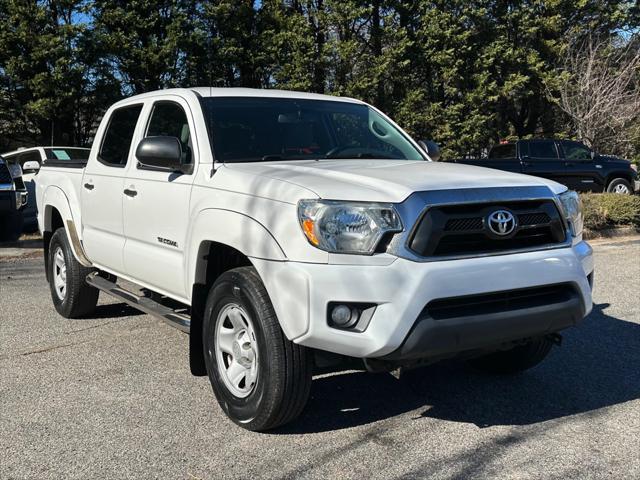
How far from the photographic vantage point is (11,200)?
10.4 m

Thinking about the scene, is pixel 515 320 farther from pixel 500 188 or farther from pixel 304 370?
pixel 304 370

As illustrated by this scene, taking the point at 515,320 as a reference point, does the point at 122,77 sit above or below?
above

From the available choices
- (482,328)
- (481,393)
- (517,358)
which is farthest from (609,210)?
(482,328)

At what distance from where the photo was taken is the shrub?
1191 centimetres

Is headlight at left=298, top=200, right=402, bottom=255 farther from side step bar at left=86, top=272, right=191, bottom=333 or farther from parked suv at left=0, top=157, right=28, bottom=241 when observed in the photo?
parked suv at left=0, top=157, right=28, bottom=241

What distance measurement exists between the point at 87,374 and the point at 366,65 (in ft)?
61.5

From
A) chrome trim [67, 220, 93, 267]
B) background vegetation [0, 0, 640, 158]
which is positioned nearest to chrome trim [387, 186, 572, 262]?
chrome trim [67, 220, 93, 267]

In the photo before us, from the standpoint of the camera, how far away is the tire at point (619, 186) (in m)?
17.0

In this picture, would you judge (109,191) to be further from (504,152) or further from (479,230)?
(504,152)

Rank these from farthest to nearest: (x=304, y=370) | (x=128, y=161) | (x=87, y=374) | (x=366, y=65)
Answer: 1. (x=366, y=65)
2. (x=128, y=161)
3. (x=87, y=374)
4. (x=304, y=370)

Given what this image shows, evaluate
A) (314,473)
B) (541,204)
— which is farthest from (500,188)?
(314,473)

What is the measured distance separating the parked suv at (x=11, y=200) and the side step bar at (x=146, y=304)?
18.5ft

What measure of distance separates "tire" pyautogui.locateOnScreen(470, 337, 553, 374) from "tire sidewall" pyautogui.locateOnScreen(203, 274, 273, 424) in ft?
5.50

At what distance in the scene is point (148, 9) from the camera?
19375 millimetres
